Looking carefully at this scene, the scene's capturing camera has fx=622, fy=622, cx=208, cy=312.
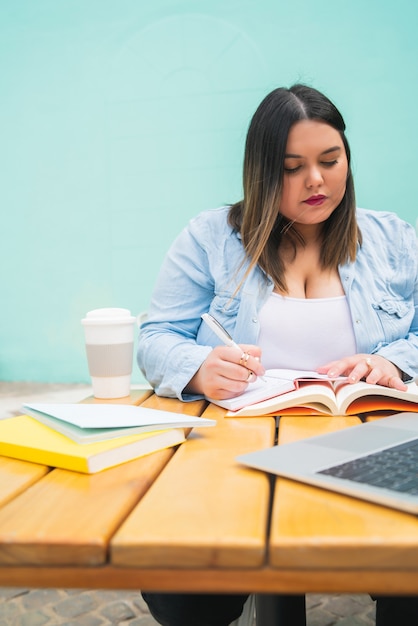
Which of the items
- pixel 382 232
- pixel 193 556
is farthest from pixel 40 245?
pixel 193 556

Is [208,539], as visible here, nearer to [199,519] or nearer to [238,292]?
[199,519]

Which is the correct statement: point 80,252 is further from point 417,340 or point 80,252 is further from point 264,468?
point 264,468

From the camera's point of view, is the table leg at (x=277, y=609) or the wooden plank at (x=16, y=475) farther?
the table leg at (x=277, y=609)

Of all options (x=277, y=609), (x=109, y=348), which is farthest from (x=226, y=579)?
(x=109, y=348)

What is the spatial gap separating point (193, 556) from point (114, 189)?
4.00 meters

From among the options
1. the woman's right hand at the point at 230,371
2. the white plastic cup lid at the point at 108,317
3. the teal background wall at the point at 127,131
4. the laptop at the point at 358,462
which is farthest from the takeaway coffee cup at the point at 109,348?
the teal background wall at the point at 127,131

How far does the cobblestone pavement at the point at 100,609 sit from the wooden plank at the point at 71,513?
1.03 metres

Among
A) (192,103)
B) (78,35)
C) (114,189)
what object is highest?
(78,35)

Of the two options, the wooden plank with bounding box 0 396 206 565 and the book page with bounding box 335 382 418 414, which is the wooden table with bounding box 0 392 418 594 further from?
the book page with bounding box 335 382 418 414

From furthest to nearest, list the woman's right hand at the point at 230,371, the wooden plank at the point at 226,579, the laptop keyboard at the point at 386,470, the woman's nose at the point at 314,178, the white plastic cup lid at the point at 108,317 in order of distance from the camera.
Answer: the woman's nose at the point at 314,178 → the white plastic cup lid at the point at 108,317 → the woman's right hand at the point at 230,371 → the laptop keyboard at the point at 386,470 → the wooden plank at the point at 226,579

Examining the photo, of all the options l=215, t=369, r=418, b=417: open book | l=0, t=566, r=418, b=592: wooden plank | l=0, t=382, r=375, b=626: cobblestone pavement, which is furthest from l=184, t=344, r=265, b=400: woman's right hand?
l=0, t=382, r=375, b=626: cobblestone pavement

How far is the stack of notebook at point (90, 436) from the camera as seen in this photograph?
0.70 m

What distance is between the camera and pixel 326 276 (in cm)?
140

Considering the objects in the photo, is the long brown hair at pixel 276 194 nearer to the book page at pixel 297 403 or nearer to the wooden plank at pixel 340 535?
the book page at pixel 297 403
